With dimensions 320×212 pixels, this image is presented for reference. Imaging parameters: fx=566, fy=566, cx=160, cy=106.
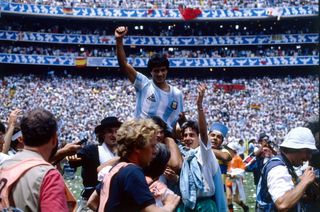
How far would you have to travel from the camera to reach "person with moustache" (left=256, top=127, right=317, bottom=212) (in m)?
4.05

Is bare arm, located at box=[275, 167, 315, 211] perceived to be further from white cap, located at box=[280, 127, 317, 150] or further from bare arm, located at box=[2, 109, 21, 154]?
bare arm, located at box=[2, 109, 21, 154]

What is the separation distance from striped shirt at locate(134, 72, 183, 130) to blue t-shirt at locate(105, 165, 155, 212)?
2.18 metres

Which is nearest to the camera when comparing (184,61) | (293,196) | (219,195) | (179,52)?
(293,196)

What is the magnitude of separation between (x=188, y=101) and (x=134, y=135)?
4246 centimetres

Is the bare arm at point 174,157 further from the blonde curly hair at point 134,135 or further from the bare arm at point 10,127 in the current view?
the blonde curly hair at point 134,135

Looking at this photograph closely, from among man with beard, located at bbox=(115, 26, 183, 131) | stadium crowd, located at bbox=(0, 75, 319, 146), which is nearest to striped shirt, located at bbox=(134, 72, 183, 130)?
man with beard, located at bbox=(115, 26, 183, 131)

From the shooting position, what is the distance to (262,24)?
189ft

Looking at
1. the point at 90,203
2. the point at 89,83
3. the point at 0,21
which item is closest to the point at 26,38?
the point at 0,21

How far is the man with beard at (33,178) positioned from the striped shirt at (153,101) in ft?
7.54

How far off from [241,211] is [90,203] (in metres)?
9.32

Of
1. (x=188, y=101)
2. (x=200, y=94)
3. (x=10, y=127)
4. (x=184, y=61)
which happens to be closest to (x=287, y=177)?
(x=200, y=94)

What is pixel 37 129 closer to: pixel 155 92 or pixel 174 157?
pixel 174 157

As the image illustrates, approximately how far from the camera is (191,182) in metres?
5.09

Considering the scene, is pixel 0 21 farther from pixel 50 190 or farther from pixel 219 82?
pixel 50 190
